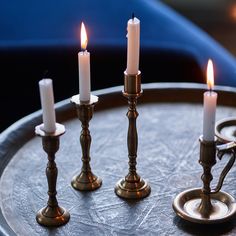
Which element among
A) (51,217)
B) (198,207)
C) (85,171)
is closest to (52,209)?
(51,217)

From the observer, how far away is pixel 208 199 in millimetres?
948

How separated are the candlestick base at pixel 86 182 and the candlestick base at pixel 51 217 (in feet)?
0.30

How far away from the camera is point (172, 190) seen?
1.05m

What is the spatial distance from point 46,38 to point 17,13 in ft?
0.53

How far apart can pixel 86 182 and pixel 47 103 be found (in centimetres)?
23

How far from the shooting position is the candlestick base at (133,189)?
1.03 metres

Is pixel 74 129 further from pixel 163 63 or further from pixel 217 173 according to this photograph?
pixel 163 63

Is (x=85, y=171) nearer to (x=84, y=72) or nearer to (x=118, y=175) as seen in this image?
(x=118, y=175)

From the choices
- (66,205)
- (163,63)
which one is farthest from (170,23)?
(66,205)

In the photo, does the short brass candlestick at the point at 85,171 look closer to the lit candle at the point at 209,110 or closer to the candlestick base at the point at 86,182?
the candlestick base at the point at 86,182

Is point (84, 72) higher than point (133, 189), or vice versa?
point (84, 72)

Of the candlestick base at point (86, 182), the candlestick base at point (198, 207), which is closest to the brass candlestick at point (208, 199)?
the candlestick base at point (198, 207)

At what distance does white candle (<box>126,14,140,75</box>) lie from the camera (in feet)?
3.03

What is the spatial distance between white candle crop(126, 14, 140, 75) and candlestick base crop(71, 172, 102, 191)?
0.67ft
